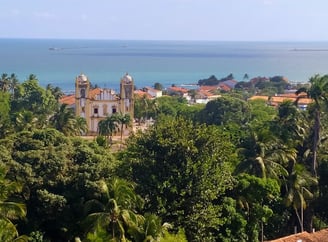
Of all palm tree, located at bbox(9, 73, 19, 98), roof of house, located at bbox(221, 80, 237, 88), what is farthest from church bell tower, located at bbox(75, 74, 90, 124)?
roof of house, located at bbox(221, 80, 237, 88)

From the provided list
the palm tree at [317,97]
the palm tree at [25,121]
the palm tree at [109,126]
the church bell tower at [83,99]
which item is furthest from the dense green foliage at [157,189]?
the church bell tower at [83,99]

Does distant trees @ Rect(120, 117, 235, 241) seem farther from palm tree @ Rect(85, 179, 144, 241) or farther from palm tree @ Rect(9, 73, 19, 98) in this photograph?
palm tree @ Rect(9, 73, 19, 98)

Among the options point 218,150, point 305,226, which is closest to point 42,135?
point 218,150

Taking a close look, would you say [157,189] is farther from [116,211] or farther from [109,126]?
[109,126]

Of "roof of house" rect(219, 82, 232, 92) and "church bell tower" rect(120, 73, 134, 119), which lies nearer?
"church bell tower" rect(120, 73, 134, 119)

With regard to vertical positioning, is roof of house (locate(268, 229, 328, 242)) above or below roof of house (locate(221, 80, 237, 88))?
above

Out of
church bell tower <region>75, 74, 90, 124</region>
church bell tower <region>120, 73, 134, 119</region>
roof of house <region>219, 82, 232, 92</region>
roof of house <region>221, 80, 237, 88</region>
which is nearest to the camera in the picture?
church bell tower <region>75, 74, 90, 124</region>

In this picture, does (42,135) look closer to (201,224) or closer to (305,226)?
(201,224)

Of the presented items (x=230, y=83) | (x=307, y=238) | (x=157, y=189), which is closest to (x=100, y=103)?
(x=157, y=189)
